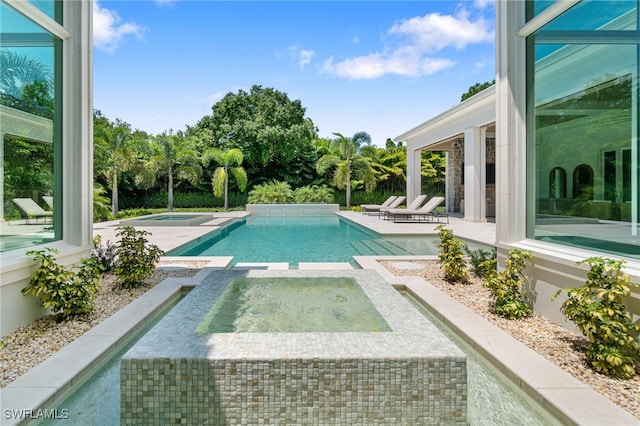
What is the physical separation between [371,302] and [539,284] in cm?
194

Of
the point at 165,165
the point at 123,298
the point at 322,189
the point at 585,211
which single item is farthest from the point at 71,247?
the point at 322,189

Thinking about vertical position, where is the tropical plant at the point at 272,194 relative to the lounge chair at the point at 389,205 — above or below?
above

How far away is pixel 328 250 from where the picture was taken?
9.12 m

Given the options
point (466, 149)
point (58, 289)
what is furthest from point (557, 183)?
point (466, 149)

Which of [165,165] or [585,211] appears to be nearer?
[585,211]

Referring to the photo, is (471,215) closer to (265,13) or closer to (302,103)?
(265,13)

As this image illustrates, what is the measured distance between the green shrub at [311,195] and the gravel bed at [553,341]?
1805 cm

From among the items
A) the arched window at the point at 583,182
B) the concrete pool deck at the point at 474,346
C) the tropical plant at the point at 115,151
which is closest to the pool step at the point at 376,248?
the concrete pool deck at the point at 474,346

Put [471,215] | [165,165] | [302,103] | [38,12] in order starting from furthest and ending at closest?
[302,103] → [165,165] → [471,215] → [38,12]

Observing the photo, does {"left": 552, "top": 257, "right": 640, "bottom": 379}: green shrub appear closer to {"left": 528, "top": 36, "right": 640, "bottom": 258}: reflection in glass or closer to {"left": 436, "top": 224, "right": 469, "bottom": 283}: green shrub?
{"left": 528, "top": 36, "right": 640, "bottom": 258}: reflection in glass

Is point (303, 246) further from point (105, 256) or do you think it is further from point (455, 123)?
point (455, 123)

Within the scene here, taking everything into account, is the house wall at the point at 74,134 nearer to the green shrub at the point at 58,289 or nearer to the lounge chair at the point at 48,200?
the lounge chair at the point at 48,200

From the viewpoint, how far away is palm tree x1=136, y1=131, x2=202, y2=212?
2095 centimetres

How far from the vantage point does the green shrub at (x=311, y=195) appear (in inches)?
930
